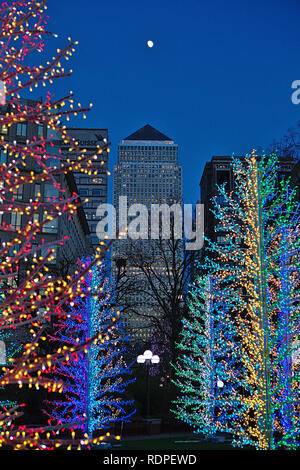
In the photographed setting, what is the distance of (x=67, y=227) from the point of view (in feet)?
209

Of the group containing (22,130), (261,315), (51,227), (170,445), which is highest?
(22,130)

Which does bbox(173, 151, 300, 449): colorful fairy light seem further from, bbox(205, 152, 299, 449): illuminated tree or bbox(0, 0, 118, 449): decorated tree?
bbox(0, 0, 118, 449): decorated tree

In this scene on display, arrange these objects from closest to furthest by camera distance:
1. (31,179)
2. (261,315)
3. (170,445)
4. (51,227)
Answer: (31,179), (261,315), (170,445), (51,227)

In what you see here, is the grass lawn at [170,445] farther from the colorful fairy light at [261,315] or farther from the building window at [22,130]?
the building window at [22,130]

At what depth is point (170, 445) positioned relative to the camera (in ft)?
55.4

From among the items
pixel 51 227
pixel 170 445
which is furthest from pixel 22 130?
pixel 170 445

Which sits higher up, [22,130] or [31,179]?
[22,130]

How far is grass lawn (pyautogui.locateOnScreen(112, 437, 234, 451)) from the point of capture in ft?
52.5

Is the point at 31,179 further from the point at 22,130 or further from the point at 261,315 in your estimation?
the point at 22,130

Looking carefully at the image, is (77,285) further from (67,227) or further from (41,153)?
Answer: (67,227)

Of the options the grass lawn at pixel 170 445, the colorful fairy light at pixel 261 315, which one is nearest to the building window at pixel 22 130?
the grass lawn at pixel 170 445

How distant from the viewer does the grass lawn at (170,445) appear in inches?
630
